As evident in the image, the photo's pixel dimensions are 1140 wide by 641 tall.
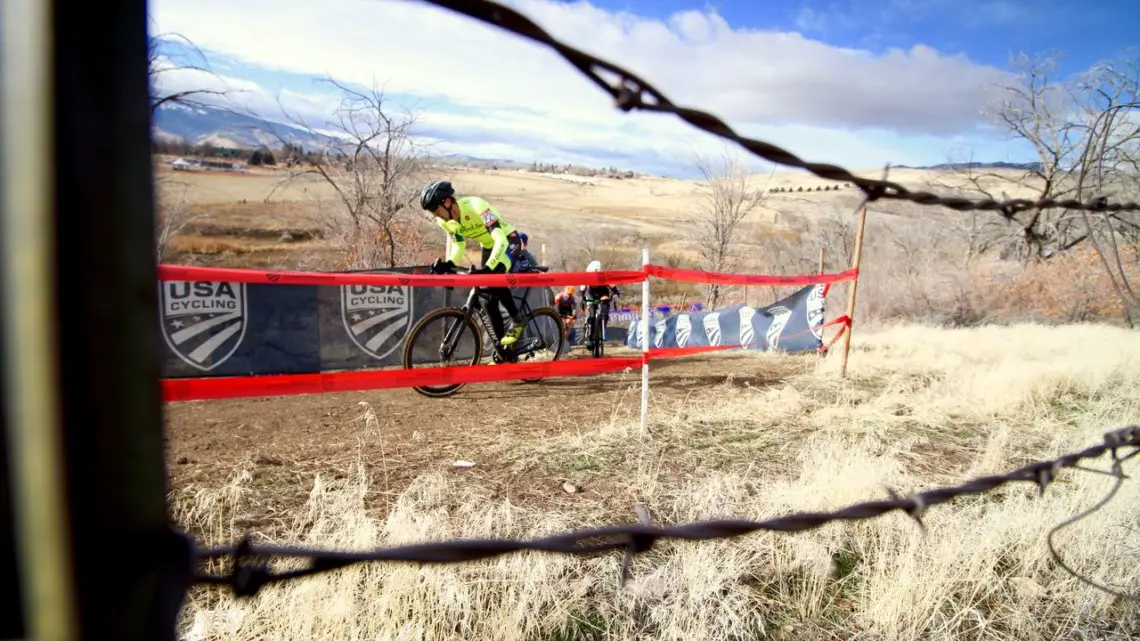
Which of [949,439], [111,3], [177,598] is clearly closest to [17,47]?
[111,3]

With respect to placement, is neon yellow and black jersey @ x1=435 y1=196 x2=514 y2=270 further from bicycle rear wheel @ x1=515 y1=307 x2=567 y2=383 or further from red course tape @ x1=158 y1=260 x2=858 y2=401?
bicycle rear wheel @ x1=515 y1=307 x2=567 y2=383

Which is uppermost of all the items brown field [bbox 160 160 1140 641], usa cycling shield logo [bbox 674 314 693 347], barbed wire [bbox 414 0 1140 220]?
barbed wire [bbox 414 0 1140 220]

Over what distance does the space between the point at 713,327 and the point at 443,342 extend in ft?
26.3

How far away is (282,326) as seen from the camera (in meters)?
7.21

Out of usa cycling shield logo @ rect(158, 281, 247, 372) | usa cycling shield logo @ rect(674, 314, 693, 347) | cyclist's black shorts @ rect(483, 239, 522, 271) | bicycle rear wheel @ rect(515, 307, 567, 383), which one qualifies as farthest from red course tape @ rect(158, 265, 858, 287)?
usa cycling shield logo @ rect(674, 314, 693, 347)

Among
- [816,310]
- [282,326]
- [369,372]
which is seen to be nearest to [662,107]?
[369,372]

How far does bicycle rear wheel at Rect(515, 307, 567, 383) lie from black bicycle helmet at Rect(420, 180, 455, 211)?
6.29 feet

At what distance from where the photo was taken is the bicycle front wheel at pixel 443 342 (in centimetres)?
605

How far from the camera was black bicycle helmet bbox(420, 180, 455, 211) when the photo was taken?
593 centimetres

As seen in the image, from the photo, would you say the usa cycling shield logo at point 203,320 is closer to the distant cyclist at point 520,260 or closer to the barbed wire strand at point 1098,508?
the distant cyclist at point 520,260

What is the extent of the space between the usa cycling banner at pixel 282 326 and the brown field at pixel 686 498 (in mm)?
925

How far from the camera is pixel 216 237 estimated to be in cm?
3931

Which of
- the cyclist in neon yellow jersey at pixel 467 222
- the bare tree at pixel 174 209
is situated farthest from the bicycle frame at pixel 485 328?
the bare tree at pixel 174 209

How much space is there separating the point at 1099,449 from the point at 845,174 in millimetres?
1136
